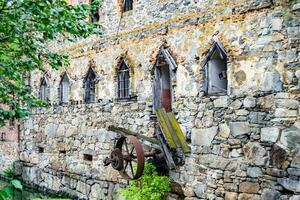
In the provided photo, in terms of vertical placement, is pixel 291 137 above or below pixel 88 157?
above

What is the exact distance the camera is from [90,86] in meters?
9.51

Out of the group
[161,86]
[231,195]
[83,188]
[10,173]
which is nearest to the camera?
[231,195]

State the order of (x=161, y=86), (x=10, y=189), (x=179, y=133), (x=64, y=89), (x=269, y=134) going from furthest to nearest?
(x=64, y=89)
(x=161, y=86)
(x=179, y=133)
(x=269, y=134)
(x=10, y=189)

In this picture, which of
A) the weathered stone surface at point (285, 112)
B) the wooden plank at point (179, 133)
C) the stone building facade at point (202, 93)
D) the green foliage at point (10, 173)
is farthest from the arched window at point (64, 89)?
the weathered stone surface at point (285, 112)

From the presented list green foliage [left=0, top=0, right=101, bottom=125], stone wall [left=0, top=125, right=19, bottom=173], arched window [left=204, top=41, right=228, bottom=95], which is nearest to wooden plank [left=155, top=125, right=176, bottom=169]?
arched window [left=204, top=41, right=228, bottom=95]

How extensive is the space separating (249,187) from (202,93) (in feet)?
6.12

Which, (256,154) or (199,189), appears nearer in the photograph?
(256,154)

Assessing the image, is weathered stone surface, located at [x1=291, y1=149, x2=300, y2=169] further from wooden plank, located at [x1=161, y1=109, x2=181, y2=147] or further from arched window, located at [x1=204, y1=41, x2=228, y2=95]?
wooden plank, located at [x1=161, y1=109, x2=181, y2=147]

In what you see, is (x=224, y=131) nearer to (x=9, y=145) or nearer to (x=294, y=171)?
(x=294, y=171)

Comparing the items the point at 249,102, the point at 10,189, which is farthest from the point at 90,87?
the point at 10,189

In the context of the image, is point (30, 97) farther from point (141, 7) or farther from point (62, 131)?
point (62, 131)

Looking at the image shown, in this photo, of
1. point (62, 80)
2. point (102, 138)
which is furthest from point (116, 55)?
point (62, 80)

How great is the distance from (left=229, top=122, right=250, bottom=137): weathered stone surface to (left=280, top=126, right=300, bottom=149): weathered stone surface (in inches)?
23.7

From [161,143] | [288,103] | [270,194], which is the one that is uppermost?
[288,103]
